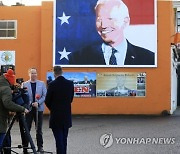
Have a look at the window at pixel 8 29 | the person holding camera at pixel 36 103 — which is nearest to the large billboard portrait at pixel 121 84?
the window at pixel 8 29

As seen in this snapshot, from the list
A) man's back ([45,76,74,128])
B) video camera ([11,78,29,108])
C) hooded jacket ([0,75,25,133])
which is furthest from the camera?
man's back ([45,76,74,128])

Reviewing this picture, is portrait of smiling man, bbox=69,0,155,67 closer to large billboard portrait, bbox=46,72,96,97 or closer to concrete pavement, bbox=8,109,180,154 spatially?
large billboard portrait, bbox=46,72,96,97

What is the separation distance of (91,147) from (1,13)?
505 inches

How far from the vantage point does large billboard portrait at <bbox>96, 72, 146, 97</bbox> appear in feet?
67.5

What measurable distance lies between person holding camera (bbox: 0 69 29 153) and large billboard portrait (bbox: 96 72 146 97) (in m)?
12.7

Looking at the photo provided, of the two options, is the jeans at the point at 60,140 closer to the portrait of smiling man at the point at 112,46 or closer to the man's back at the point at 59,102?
the man's back at the point at 59,102

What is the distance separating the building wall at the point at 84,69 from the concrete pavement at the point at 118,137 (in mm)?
1808

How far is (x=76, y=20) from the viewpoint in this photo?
20984mm

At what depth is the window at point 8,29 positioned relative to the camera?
21480mm

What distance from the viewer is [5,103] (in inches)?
305

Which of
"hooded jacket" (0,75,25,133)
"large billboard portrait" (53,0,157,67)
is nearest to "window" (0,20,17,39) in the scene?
"large billboard portrait" (53,0,157,67)

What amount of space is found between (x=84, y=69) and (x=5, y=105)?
13.2 meters

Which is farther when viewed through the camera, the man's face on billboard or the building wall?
the man's face on billboard

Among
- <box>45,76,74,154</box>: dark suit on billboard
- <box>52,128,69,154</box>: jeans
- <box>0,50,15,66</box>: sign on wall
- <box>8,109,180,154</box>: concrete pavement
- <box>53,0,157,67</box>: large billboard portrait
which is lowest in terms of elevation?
<box>8,109,180,154</box>: concrete pavement
